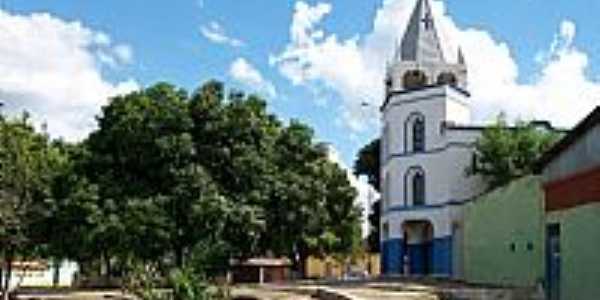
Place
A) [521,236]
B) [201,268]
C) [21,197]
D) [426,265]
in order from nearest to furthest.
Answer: [201,268] → [521,236] → [21,197] → [426,265]

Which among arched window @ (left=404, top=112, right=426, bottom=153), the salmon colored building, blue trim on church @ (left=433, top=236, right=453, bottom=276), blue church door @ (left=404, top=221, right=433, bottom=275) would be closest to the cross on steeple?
arched window @ (left=404, top=112, right=426, bottom=153)

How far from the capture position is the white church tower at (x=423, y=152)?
53.4 m

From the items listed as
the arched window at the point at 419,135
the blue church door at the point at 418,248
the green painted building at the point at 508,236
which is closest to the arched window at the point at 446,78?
the arched window at the point at 419,135

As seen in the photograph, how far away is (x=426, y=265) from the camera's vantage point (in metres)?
56.6

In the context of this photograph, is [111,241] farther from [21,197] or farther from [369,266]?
[369,266]

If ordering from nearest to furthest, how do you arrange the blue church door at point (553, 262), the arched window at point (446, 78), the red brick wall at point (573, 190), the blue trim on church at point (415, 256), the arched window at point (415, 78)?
the red brick wall at point (573, 190), the blue church door at point (553, 262), the blue trim on church at point (415, 256), the arched window at point (446, 78), the arched window at point (415, 78)

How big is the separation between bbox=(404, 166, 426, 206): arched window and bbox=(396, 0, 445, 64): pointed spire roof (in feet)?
23.5

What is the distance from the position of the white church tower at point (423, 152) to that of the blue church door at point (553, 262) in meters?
23.4

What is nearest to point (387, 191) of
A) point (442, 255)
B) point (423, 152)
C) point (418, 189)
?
point (418, 189)

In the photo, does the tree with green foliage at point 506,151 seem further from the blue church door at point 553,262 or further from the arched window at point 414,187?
the blue church door at point 553,262

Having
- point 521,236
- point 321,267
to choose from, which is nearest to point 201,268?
point 521,236

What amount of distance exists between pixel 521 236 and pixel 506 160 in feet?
64.5

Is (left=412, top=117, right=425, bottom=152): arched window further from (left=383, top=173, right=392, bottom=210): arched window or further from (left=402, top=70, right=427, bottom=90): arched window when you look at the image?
(left=402, top=70, right=427, bottom=90): arched window

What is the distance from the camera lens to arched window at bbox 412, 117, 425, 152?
55.0 metres
